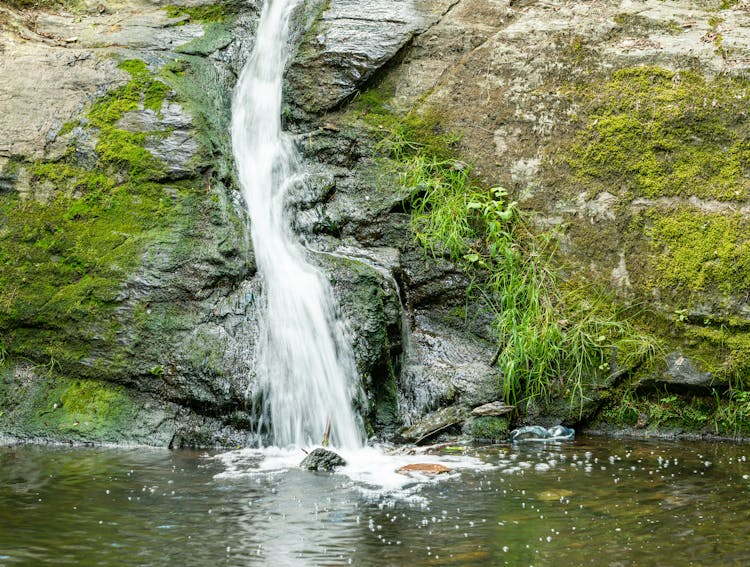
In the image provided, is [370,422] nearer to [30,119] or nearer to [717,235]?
[717,235]

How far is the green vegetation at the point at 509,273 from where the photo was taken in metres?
6.36

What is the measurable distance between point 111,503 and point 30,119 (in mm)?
4354

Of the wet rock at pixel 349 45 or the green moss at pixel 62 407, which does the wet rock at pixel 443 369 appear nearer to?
the green moss at pixel 62 407

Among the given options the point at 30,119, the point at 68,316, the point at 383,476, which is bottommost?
the point at 383,476

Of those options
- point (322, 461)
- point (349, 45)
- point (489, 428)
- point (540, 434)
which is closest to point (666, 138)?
point (540, 434)

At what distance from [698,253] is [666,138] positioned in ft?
3.73

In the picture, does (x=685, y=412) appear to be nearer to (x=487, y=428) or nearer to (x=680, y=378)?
(x=680, y=378)

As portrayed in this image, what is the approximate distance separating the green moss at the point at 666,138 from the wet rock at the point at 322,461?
11.3ft

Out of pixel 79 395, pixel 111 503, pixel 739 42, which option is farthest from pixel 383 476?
pixel 739 42

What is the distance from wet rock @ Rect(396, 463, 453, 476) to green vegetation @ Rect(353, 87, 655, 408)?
142cm

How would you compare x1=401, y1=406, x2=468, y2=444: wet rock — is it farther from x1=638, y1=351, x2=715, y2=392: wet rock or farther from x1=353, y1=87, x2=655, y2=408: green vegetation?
x1=638, y1=351, x2=715, y2=392: wet rock

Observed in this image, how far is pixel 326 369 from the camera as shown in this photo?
614 cm

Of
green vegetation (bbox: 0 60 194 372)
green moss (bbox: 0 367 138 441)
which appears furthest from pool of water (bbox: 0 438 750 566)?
green vegetation (bbox: 0 60 194 372)

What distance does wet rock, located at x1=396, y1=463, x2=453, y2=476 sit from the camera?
498 cm
